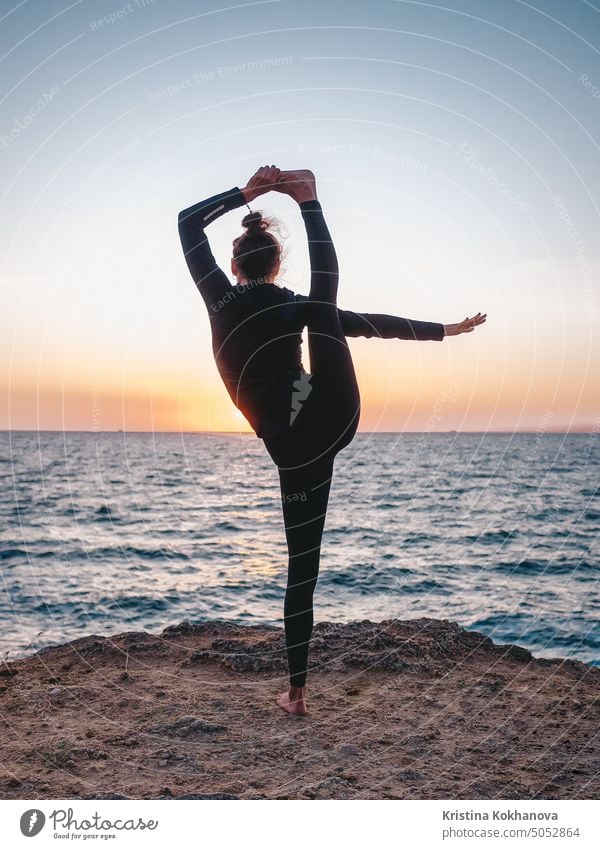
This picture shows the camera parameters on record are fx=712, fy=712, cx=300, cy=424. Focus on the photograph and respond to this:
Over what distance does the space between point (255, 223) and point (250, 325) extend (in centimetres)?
66

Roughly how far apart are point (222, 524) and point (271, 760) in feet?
68.3

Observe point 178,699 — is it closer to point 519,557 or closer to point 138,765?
point 138,765

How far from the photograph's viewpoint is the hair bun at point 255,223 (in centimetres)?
400

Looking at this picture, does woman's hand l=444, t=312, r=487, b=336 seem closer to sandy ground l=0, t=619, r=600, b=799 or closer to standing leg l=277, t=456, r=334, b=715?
standing leg l=277, t=456, r=334, b=715

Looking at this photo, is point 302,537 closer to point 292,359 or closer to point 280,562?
point 292,359

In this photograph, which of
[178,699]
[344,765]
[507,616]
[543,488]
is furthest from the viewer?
[543,488]

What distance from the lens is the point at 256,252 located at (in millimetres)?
3918

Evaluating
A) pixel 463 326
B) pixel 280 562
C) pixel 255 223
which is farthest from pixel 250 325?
pixel 280 562

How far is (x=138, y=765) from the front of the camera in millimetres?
3734

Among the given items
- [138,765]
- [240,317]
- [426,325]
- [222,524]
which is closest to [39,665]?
[138,765]

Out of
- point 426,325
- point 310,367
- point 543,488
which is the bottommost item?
point 543,488

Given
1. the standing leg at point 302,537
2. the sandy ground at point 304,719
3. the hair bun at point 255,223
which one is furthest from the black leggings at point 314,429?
the sandy ground at point 304,719

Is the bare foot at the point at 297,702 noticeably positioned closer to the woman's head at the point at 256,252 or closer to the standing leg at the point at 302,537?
the standing leg at the point at 302,537

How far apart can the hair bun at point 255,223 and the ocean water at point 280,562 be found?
653 cm
